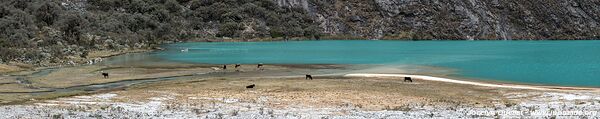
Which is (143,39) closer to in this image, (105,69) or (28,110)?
(105,69)

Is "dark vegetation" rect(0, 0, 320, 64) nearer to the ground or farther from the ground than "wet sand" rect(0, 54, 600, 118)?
farther from the ground

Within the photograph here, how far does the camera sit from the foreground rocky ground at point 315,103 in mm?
29266

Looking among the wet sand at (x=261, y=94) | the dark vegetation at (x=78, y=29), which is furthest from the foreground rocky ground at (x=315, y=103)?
the dark vegetation at (x=78, y=29)

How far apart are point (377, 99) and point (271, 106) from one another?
6.67 metres

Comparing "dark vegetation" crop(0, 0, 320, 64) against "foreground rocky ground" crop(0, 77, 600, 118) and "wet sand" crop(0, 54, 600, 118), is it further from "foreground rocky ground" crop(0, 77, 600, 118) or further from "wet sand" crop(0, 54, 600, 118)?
"foreground rocky ground" crop(0, 77, 600, 118)

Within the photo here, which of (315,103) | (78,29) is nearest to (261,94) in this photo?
(315,103)

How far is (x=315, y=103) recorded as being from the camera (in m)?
34.4

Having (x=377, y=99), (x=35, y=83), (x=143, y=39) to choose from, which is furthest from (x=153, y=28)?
(x=377, y=99)

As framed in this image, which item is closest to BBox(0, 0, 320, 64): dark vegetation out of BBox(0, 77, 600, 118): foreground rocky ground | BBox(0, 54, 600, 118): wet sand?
BBox(0, 54, 600, 118): wet sand

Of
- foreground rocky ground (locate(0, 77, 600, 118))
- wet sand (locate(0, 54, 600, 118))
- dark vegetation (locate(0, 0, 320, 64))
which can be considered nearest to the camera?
foreground rocky ground (locate(0, 77, 600, 118))

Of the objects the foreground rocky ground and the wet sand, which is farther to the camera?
the wet sand

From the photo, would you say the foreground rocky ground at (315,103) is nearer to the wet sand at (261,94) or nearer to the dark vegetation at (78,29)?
the wet sand at (261,94)

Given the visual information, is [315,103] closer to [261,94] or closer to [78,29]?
[261,94]

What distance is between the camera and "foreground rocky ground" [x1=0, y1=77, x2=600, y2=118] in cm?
2927
